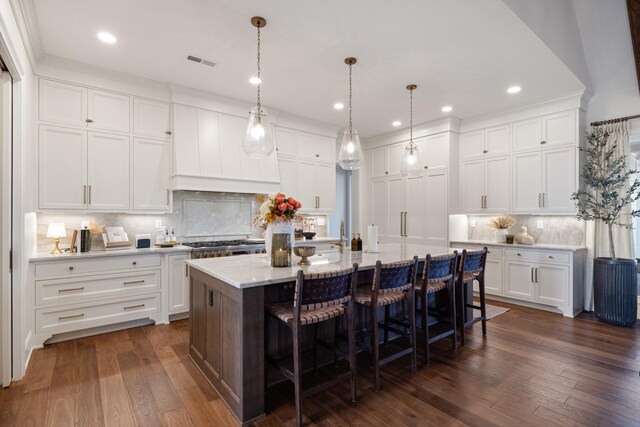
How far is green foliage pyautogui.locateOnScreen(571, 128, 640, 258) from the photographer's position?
13.2ft

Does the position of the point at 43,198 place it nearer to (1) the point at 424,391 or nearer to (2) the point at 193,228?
(2) the point at 193,228

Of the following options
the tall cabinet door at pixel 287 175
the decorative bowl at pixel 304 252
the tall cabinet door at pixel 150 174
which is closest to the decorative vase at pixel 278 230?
the decorative bowl at pixel 304 252

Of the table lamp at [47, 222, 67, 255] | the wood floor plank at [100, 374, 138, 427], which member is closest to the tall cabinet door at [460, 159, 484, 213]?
the wood floor plank at [100, 374, 138, 427]

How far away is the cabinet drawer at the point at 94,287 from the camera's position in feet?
10.6

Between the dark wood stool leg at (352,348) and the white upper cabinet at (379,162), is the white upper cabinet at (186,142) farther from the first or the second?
the white upper cabinet at (379,162)

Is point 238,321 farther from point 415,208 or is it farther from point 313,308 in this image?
point 415,208

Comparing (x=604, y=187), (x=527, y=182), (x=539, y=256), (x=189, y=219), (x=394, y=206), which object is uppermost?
(x=527, y=182)

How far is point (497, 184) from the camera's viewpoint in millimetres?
5180

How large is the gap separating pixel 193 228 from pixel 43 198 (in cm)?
170

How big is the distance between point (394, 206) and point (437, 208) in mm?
958

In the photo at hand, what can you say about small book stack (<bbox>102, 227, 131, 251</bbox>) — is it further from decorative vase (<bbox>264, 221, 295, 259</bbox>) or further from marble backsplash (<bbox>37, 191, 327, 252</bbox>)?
decorative vase (<bbox>264, 221, 295, 259</bbox>)

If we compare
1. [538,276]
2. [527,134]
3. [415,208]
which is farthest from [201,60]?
[538,276]

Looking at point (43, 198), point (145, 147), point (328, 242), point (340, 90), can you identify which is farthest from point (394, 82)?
point (43, 198)

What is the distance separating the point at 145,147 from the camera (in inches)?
160
